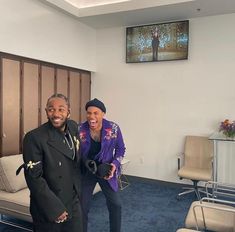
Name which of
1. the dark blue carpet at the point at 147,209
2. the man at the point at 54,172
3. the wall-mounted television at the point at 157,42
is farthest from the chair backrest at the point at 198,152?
the man at the point at 54,172

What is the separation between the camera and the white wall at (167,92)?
4.35 meters

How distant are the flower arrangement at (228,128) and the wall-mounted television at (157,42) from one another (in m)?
1.30

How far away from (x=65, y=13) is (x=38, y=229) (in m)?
3.62

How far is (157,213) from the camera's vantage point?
3.53 meters

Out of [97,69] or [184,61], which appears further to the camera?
[97,69]

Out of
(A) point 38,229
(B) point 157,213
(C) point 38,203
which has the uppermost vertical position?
(C) point 38,203

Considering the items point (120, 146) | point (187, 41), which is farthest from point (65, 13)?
point (120, 146)

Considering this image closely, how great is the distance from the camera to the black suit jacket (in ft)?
5.51

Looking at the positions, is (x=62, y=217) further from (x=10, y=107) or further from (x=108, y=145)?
(x=10, y=107)

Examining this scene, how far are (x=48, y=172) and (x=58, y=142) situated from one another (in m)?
0.20

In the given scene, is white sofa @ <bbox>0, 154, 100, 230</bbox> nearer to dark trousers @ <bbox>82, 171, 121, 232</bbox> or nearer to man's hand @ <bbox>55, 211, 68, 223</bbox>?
dark trousers @ <bbox>82, 171, 121, 232</bbox>

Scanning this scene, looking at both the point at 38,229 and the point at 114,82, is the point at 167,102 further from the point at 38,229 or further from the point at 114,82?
the point at 38,229

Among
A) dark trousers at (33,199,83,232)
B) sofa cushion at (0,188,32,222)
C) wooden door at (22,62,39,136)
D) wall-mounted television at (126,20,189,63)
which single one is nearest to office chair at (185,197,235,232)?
dark trousers at (33,199,83,232)

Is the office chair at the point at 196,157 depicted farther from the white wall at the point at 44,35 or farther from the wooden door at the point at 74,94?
the white wall at the point at 44,35
